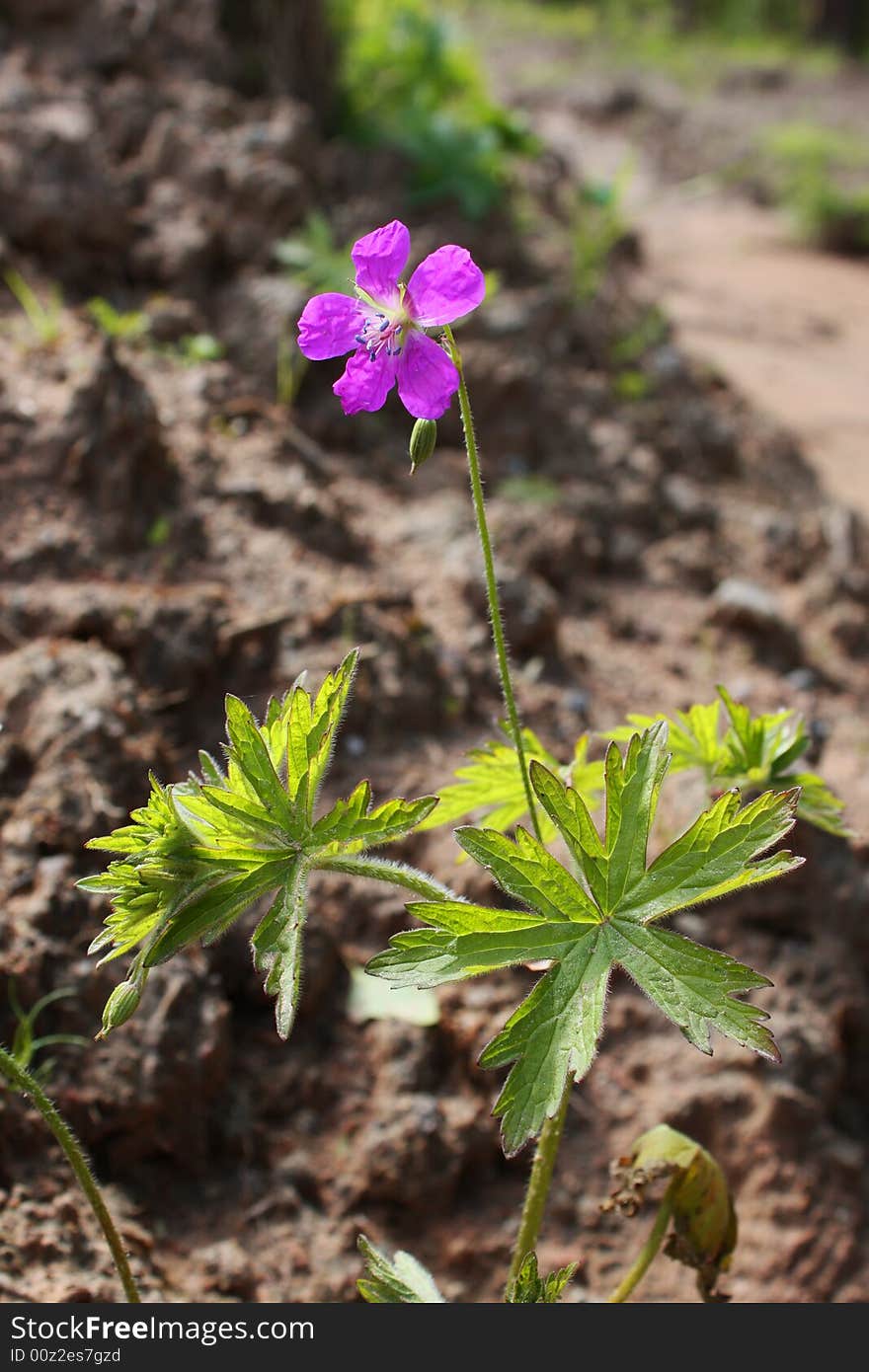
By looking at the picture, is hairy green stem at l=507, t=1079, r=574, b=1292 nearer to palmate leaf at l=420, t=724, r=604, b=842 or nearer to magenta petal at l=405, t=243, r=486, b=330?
palmate leaf at l=420, t=724, r=604, b=842

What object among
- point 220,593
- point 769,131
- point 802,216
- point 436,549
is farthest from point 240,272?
point 769,131

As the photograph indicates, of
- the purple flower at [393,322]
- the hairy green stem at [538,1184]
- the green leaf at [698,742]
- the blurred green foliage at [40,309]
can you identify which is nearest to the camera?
the purple flower at [393,322]

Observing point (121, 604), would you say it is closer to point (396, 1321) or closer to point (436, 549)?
point (436, 549)

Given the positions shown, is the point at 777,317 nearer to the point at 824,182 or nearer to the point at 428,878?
the point at 824,182

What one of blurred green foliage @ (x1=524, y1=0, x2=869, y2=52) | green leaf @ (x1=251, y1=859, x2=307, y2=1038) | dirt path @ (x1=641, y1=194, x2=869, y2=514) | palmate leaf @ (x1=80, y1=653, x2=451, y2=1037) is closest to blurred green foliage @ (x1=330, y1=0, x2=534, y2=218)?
dirt path @ (x1=641, y1=194, x2=869, y2=514)

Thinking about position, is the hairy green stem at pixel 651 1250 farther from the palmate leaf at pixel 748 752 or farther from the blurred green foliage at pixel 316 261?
the blurred green foliage at pixel 316 261

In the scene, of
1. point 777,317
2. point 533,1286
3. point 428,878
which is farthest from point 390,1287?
point 777,317

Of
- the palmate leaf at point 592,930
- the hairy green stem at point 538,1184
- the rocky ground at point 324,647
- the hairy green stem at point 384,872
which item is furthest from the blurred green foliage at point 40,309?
the hairy green stem at point 538,1184
